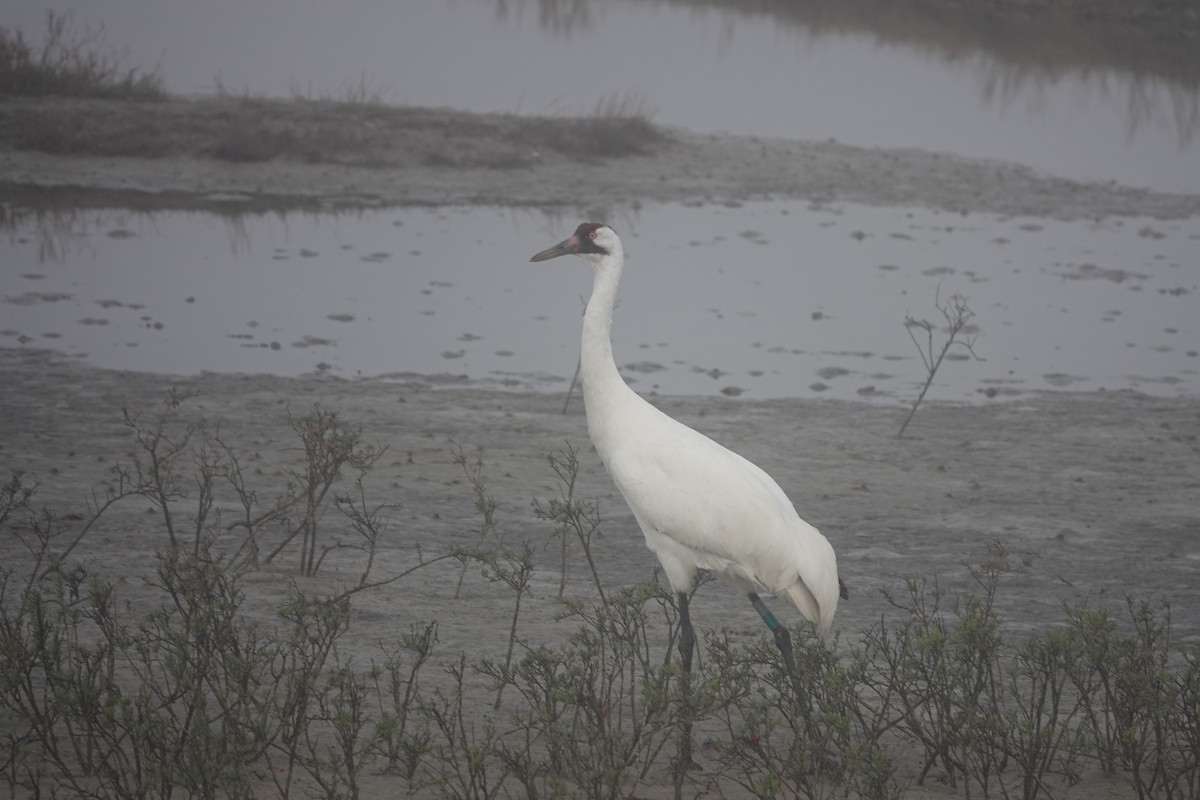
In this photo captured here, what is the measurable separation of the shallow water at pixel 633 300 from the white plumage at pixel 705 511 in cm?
430

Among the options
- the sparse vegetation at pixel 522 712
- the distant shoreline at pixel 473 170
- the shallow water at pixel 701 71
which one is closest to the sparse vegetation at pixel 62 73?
the distant shoreline at pixel 473 170

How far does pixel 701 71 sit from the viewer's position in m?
29.0

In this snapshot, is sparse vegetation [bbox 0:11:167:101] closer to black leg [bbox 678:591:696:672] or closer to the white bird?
the white bird

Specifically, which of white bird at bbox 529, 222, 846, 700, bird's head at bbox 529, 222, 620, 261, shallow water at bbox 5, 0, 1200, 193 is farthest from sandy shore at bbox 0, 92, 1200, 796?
shallow water at bbox 5, 0, 1200, 193

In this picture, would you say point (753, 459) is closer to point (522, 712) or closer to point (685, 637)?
point (685, 637)

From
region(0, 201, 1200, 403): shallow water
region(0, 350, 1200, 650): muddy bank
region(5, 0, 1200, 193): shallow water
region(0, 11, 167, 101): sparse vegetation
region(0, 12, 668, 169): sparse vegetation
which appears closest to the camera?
region(0, 350, 1200, 650): muddy bank

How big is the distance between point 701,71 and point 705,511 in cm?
2492

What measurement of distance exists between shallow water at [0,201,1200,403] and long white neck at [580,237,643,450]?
4.09 metres

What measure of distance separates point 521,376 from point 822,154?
39.2 feet

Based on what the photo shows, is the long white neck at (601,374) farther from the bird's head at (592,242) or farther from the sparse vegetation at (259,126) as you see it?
the sparse vegetation at (259,126)

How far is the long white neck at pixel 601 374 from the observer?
556cm

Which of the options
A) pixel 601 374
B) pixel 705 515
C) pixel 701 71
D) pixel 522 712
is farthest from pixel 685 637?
pixel 701 71

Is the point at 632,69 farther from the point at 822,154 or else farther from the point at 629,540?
the point at 629,540

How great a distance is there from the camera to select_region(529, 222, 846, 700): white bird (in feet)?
16.5
